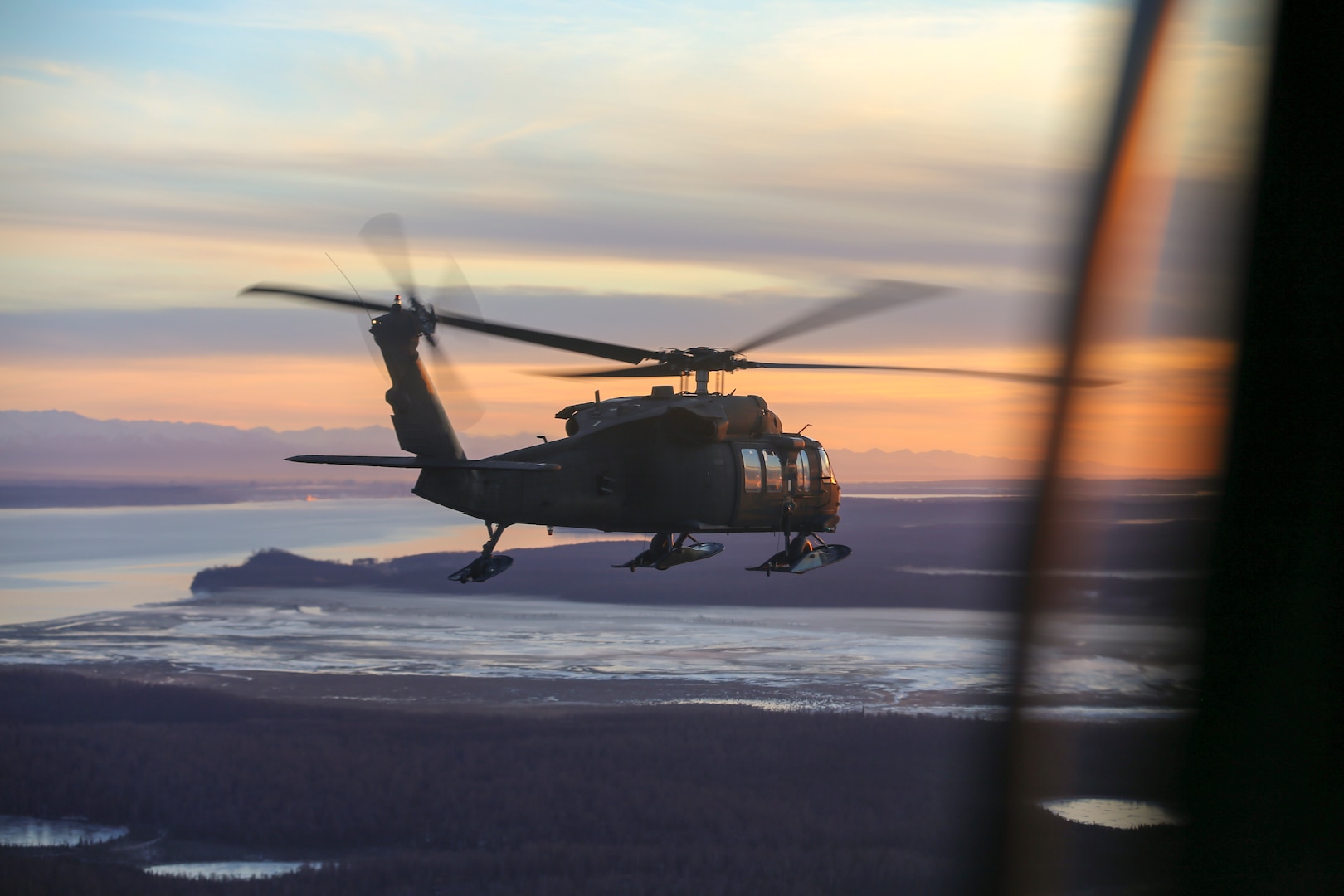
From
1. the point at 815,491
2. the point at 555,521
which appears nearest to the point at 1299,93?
the point at 815,491

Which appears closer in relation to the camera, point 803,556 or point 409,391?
point 409,391

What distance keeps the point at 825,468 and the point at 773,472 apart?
3661 millimetres

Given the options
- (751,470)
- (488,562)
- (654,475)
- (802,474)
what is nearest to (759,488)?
(751,470)

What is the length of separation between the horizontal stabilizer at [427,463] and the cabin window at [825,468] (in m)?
13.4

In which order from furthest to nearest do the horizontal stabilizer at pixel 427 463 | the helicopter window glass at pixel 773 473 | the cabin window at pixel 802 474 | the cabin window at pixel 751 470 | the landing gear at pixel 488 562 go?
the cabin window at pixel 802 474
the helicopter window glass at pixel 773 473
the cabin window at pixel 751 470
the landing gear at pixel 488 562
the horizontal stabilizer at pixel 427 463

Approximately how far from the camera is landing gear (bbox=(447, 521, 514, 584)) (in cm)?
4303

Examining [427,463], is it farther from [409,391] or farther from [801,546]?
[801,546]

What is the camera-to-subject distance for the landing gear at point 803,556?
48.4 metres

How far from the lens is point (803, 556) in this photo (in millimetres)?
49531

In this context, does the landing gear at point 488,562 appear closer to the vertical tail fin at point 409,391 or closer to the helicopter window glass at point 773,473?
the vertical tail fin at point 409,391

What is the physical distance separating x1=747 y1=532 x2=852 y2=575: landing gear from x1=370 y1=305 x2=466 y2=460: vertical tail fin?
46.3 ft

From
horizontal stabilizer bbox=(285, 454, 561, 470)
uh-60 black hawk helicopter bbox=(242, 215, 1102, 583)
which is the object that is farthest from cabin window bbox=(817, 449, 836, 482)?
horizontal stabilizer bbox=(285, 454, 561, 470)

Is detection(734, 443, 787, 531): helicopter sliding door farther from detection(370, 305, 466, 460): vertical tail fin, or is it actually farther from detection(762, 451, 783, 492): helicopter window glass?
detection(370, 305, 466, 460): vertical tail fin

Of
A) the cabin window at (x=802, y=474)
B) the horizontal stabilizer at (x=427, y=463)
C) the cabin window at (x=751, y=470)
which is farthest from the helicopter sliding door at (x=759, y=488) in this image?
the horizontal stabilizer at (x=427, y=463)
